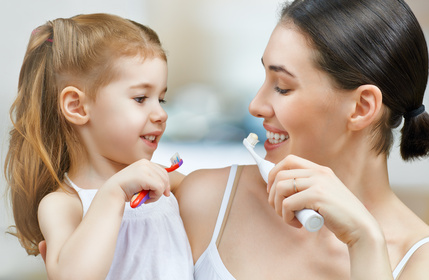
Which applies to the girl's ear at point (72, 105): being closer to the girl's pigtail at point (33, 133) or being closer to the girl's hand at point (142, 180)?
the girl's pigtail at point (33, 133)

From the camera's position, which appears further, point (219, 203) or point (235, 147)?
point (235, 147)

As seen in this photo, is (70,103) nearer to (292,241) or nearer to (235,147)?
(292,241)

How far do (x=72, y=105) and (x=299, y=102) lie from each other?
19.6 inches

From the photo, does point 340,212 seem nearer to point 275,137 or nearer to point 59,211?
point 275,137

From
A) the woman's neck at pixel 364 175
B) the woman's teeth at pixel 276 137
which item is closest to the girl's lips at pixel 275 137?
the woman's teeth at pixel 276 137

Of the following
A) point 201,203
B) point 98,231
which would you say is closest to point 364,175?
point 201,203


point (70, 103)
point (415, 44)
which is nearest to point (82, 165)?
point (70, 103)

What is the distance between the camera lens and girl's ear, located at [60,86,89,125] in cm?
120

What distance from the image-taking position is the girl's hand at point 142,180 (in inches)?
39.5

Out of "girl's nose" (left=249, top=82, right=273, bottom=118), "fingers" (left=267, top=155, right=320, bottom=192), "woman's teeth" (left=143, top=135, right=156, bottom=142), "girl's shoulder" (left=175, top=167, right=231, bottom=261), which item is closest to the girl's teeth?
"woman's teeth" (left=143, top=135, right=156, bottom=142)

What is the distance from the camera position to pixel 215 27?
5.71ft

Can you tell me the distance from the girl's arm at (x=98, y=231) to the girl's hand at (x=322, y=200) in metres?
0.23

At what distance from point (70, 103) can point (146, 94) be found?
0.17 meters

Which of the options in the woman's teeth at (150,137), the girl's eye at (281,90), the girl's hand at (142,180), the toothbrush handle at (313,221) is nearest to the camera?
the toothbrush handle at (313,221)
